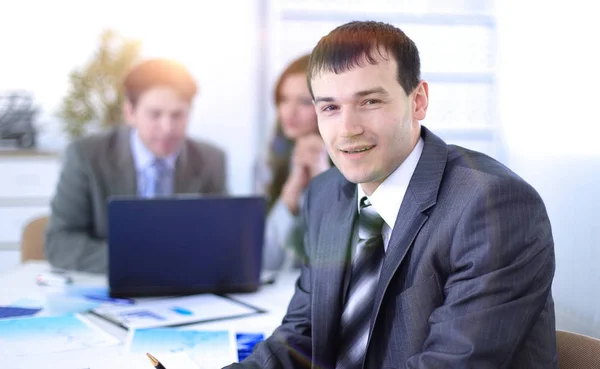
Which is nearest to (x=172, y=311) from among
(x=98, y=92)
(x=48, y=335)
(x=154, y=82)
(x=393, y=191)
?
(x=48, y=335)

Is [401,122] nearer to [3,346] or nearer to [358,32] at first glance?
[358,32]

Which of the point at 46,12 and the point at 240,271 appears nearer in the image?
the point at 240,271

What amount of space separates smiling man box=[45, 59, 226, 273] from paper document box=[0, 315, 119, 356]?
767 millimetres

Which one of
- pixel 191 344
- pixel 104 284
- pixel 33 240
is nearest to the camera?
pixel 191 344

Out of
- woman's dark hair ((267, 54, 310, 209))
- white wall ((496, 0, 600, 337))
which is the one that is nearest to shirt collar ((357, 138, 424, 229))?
white wall ((496, 0, 600, 337))

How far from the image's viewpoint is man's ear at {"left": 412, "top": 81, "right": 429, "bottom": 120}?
131cm

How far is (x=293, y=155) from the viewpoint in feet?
9.01

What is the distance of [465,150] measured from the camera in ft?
4.28

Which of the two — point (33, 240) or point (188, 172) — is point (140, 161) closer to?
point (188, 172)

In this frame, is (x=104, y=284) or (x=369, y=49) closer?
(x=369, y=49)

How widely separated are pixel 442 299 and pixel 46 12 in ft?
14.6

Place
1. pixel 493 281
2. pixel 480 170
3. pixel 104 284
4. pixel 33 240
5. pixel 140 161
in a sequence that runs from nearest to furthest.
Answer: pixel 493 281 → pixel 480 170 → pixel 104 284 → pixel 33 240 → pixel 140 161

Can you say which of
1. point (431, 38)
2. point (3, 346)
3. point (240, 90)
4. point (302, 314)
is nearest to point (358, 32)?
point (302, 314)

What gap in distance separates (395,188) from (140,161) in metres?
1.67
